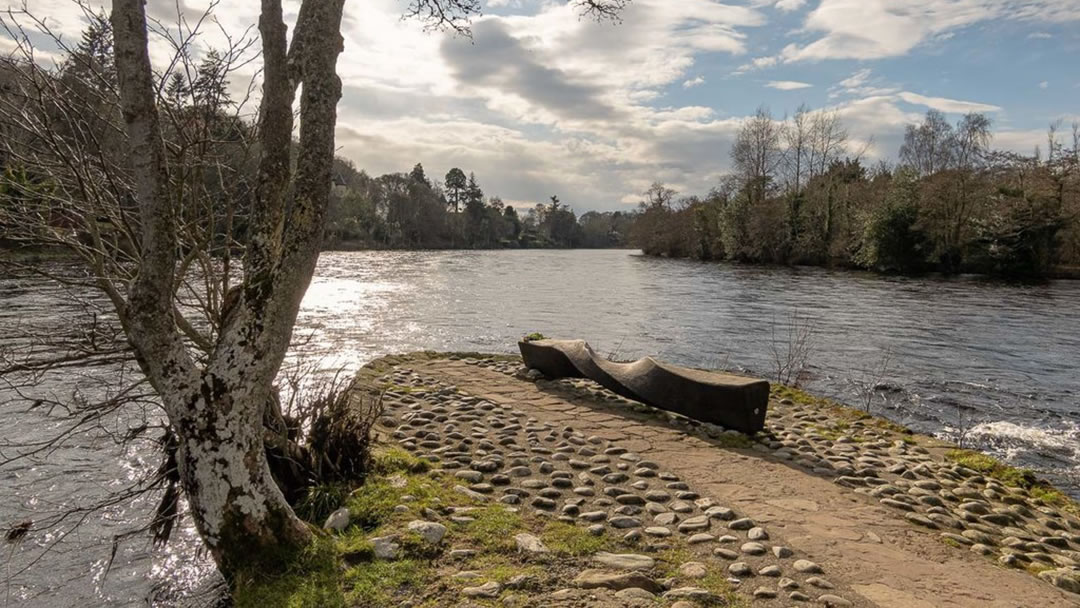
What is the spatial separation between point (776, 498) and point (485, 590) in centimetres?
326

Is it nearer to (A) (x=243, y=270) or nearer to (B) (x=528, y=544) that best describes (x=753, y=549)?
(B) (x=528, y=544)

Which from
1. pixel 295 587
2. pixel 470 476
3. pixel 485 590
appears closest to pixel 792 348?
pixel 470 476

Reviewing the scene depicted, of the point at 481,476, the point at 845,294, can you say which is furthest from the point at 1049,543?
the point at 845,294

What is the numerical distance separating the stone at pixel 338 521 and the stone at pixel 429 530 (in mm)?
566

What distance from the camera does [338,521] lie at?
16.8ft

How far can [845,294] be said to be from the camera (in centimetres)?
2956

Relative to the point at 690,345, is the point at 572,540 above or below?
above

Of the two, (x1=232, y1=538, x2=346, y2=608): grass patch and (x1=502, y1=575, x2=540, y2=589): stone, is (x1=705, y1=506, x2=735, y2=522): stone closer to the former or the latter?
(x1=502, y1=575, x2=540, y2=589): stone

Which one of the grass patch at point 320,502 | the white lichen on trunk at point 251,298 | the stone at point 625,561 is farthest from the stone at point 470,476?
the white lichen on trunk at point 251,298

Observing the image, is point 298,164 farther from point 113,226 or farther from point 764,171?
point 764,171

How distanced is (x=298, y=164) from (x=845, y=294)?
30129 mm

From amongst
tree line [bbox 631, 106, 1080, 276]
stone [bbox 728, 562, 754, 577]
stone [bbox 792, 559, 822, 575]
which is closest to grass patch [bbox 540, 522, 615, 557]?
stone [bbox 728, 562, 754, 577]

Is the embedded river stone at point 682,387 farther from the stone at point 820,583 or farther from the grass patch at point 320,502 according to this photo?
the grass patch at point 320,502

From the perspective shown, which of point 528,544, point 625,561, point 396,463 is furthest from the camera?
point 396,463
